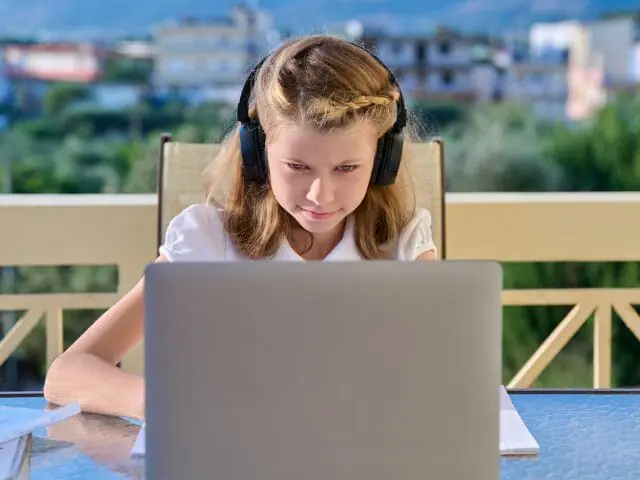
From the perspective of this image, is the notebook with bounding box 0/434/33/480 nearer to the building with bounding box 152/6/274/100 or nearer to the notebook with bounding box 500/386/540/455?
the notebook with bounding box 500/386/540/455

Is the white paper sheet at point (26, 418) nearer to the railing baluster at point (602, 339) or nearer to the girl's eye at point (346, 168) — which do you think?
the girl's eye at point (346, 168)

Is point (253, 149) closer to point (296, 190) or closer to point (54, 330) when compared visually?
point (296, 190)

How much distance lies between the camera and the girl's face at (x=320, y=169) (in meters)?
1.25

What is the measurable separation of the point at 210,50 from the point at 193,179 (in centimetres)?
173

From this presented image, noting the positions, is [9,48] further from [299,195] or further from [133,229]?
[299,195]

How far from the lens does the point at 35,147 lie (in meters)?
3.69

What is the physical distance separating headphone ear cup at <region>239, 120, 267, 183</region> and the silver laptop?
0.66 metres

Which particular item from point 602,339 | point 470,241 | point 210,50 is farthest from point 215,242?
point 210,50

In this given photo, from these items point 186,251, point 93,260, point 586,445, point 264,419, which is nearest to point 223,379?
point 264,419

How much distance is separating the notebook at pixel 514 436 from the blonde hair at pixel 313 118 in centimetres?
41

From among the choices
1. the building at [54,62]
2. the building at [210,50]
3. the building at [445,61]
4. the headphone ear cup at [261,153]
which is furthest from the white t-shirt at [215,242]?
the building at [54,62]

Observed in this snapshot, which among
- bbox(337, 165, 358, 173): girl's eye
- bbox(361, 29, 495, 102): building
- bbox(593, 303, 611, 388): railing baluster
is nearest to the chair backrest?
bbox(337, 165, 358, 173): girl's eye

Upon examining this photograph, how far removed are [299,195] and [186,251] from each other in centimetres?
28

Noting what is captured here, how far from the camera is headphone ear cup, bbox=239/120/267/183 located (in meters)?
1.36
